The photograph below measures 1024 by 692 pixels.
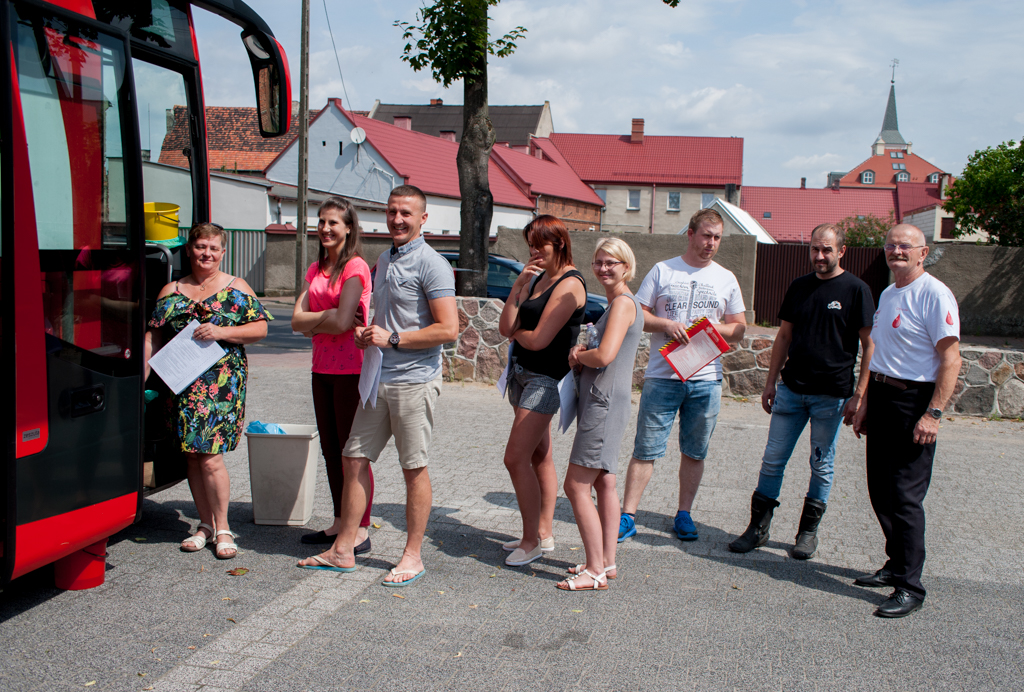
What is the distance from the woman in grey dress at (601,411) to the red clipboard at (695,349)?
2.12 feet

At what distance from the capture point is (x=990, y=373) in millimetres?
8625

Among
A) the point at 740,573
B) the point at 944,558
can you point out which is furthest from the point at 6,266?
the point at 944,558

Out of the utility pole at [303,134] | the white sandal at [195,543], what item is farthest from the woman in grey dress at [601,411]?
the utility pole at [303,134]

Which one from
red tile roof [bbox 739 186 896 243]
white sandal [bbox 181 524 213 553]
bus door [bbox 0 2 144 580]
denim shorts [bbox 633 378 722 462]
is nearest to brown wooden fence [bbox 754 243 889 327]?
denim shorts [bbox 633 378 722 462]

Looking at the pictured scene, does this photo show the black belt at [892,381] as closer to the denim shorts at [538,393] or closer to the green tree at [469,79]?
A: the denim shorts at [538,393]

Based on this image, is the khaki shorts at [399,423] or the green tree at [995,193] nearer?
the khaki shorts at [399,423]

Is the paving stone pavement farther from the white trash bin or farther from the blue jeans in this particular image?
the blue jeans

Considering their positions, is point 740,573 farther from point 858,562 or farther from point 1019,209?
point 1019,209

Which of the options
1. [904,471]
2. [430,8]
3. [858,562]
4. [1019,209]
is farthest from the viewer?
[1019,209]

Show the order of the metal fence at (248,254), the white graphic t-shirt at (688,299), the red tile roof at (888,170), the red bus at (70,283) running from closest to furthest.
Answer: the red bus at (70,283)
the white graphic t-shirt at (688,299)
the metal fence at (248,254)
the red tile roof at (888,170)

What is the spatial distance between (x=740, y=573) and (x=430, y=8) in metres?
9.17

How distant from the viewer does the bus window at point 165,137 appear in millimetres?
4578

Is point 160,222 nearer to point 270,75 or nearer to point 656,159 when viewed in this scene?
point 270,75

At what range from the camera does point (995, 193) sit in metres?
25.5
